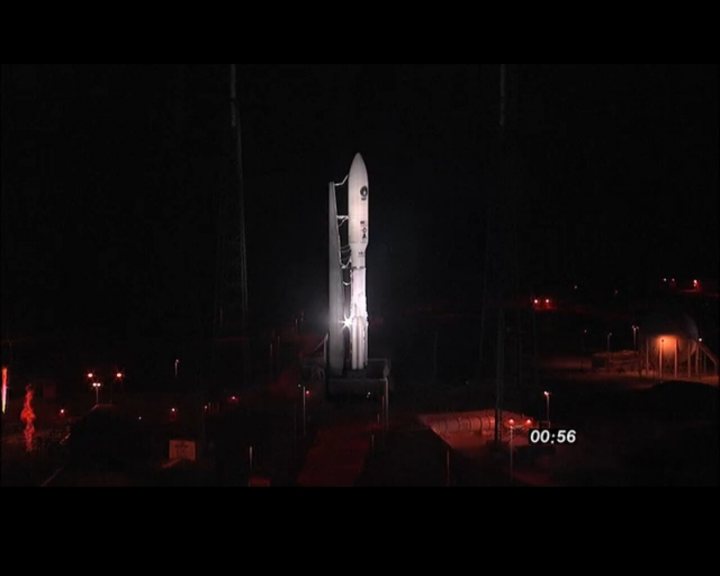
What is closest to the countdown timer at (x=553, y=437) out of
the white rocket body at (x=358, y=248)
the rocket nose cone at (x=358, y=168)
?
the white rocket body at (x=358, y=248)

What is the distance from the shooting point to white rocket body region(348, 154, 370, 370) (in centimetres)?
1427

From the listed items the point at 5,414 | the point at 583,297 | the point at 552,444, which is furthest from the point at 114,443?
the point at 583,297

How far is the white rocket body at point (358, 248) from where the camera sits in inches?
562

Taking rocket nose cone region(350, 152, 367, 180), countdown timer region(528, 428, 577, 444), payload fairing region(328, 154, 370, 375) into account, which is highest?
rocket nose cone region(350, 152, 367, 180)

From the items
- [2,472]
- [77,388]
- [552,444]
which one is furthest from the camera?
[77,388]

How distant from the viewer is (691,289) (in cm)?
2122

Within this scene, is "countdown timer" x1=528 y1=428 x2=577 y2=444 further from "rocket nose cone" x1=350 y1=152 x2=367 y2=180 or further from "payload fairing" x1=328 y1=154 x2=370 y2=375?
"rocket nose cone" x1=350 y1=152 x2=367 y2=180

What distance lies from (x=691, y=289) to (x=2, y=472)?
A: 62.0ft

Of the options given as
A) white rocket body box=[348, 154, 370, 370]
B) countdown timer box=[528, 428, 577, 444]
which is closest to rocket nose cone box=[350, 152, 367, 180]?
white rocket body box=[348, 154, 370, 370]

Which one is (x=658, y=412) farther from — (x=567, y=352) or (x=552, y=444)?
Answer: (x=567, y=352)

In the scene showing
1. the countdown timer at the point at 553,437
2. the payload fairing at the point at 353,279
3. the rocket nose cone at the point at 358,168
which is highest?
the rocket nose cone at the point at 358,168

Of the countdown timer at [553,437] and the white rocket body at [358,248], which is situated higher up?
the white rocket body at [358,248]

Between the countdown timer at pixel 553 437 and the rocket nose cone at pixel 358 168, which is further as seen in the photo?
the rocket nose cone at pixel 358 168

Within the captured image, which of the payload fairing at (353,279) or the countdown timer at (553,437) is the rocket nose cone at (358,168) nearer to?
the payload fairing at (353,279)
